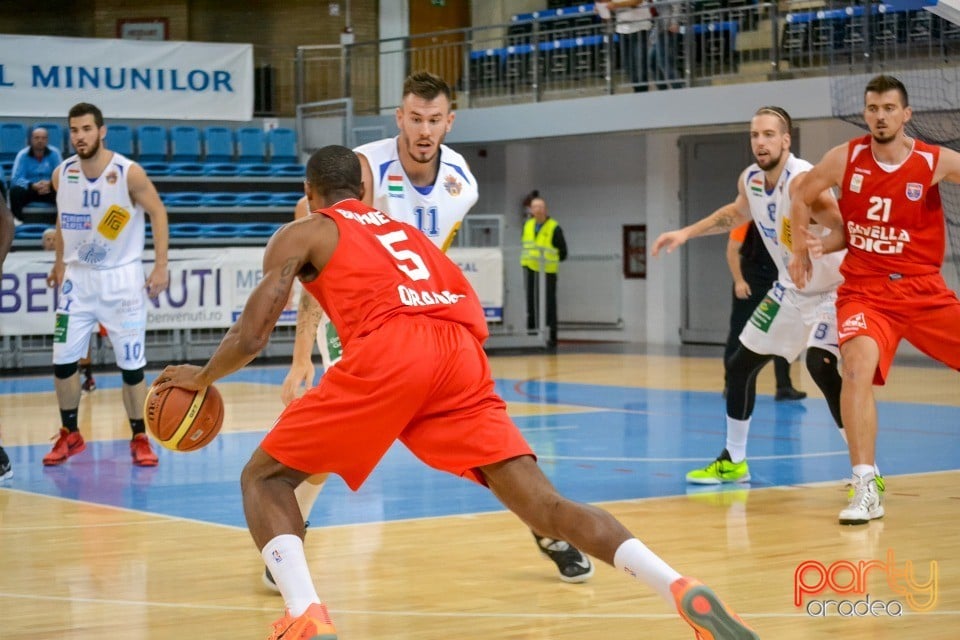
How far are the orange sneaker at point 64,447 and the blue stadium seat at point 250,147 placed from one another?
39.6 ft

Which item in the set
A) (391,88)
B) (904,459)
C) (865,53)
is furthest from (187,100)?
(904,459)

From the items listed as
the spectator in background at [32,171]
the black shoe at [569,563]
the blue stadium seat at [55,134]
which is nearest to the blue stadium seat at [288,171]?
the blue stadium seat at [55,134]

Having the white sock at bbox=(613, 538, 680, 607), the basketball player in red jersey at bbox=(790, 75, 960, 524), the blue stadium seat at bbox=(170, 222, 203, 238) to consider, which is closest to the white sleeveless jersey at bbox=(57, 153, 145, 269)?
the basketball player in red jersey at bbox=(790, 75, 960, 524)

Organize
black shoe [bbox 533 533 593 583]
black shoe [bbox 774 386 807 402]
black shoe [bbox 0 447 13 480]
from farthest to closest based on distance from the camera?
black shoe [bbox 774 386 807 402], black shoe [bbox 0 447 13 480], black shoe [bbox 533 533 593 583]

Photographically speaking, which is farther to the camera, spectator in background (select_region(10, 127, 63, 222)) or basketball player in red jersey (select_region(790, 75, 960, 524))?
spectator in background (select_region(10, 127, 63, 222))

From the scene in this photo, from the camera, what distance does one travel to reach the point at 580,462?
30.9ft

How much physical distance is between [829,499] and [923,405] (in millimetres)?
5365

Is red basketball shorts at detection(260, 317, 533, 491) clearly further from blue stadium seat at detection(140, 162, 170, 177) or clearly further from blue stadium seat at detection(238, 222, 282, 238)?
blue stadium seat at detection(140, 162, 170, 177)

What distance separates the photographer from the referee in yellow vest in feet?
63.4

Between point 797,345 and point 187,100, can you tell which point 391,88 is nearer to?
point 187,100

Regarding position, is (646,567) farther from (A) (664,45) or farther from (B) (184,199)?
(B) (184,199)

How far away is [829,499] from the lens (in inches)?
311

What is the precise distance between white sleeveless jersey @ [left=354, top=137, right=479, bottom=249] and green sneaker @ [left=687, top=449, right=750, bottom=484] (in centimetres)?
287

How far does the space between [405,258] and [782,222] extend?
3.94m
